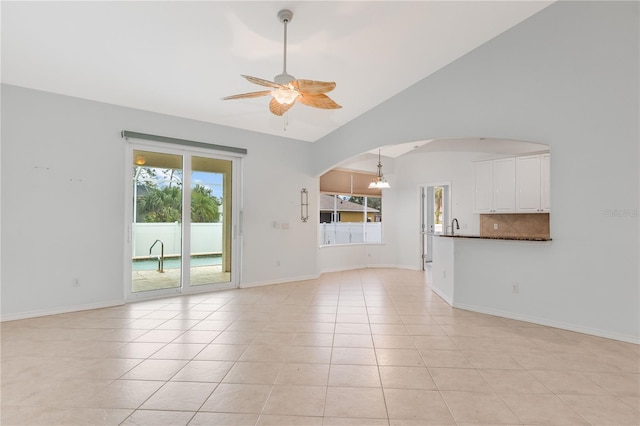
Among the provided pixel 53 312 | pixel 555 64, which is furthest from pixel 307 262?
pixel 555 64

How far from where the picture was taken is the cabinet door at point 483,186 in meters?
6.34

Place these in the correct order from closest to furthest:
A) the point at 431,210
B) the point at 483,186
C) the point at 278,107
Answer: the point at 278,107 → the point at 483,186 → the point at 431,210

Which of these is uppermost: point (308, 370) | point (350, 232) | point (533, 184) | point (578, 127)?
point (578, 127)

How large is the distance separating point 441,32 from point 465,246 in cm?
290

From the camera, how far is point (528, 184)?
5.79 meters

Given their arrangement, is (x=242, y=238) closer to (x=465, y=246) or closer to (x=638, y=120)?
(x=465, y=246)

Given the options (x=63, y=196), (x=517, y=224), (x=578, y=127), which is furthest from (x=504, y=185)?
(x=63, y=196)

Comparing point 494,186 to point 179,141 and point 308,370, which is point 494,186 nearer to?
point 308,370

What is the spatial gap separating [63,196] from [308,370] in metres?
3.98

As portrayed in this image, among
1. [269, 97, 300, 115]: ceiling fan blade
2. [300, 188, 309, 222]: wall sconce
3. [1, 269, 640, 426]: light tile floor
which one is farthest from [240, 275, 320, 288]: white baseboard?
[269, 97, 300, 115]: ceiling fan blade

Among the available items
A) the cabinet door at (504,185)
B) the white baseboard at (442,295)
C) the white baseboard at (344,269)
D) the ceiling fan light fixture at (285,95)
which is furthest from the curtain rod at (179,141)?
the cabinet door at (504,185)

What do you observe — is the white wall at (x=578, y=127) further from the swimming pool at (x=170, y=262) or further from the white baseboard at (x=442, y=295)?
the swimming pool at (x=170, y=262)

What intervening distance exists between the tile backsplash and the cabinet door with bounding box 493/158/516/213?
36cm

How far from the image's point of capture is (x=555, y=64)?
12.4 feet
